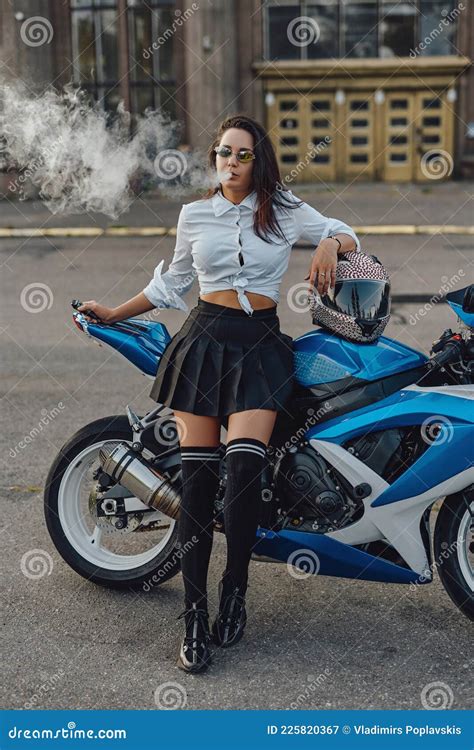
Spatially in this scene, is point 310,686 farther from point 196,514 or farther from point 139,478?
point 139,478

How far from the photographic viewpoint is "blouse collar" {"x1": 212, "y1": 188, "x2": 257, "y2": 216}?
12.5 ft

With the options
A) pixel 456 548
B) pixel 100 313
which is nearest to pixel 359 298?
pixel 456 548

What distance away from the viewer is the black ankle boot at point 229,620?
3.76 meters

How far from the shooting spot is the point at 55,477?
420 centimetres

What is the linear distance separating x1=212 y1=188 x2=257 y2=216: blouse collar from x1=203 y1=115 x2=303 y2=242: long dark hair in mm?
28

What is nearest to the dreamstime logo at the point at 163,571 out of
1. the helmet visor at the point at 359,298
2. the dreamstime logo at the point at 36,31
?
the helmet visor at the point at 359,298

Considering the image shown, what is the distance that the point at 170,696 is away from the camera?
3.46 metres

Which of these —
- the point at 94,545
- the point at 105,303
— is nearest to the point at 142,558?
the point at 94,545

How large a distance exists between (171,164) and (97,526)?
4.34 meters

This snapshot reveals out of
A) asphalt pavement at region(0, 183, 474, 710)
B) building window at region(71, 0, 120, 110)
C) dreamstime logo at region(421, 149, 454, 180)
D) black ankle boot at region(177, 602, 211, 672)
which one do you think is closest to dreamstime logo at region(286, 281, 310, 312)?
asphalt pavement at region(0, 183, 474, 710)

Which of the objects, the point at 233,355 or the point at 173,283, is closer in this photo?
the point at 233,355

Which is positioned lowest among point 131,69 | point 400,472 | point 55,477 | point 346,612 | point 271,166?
point 131,69

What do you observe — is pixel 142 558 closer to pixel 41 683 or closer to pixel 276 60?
pixel 41 683

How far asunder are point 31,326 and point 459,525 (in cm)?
600
